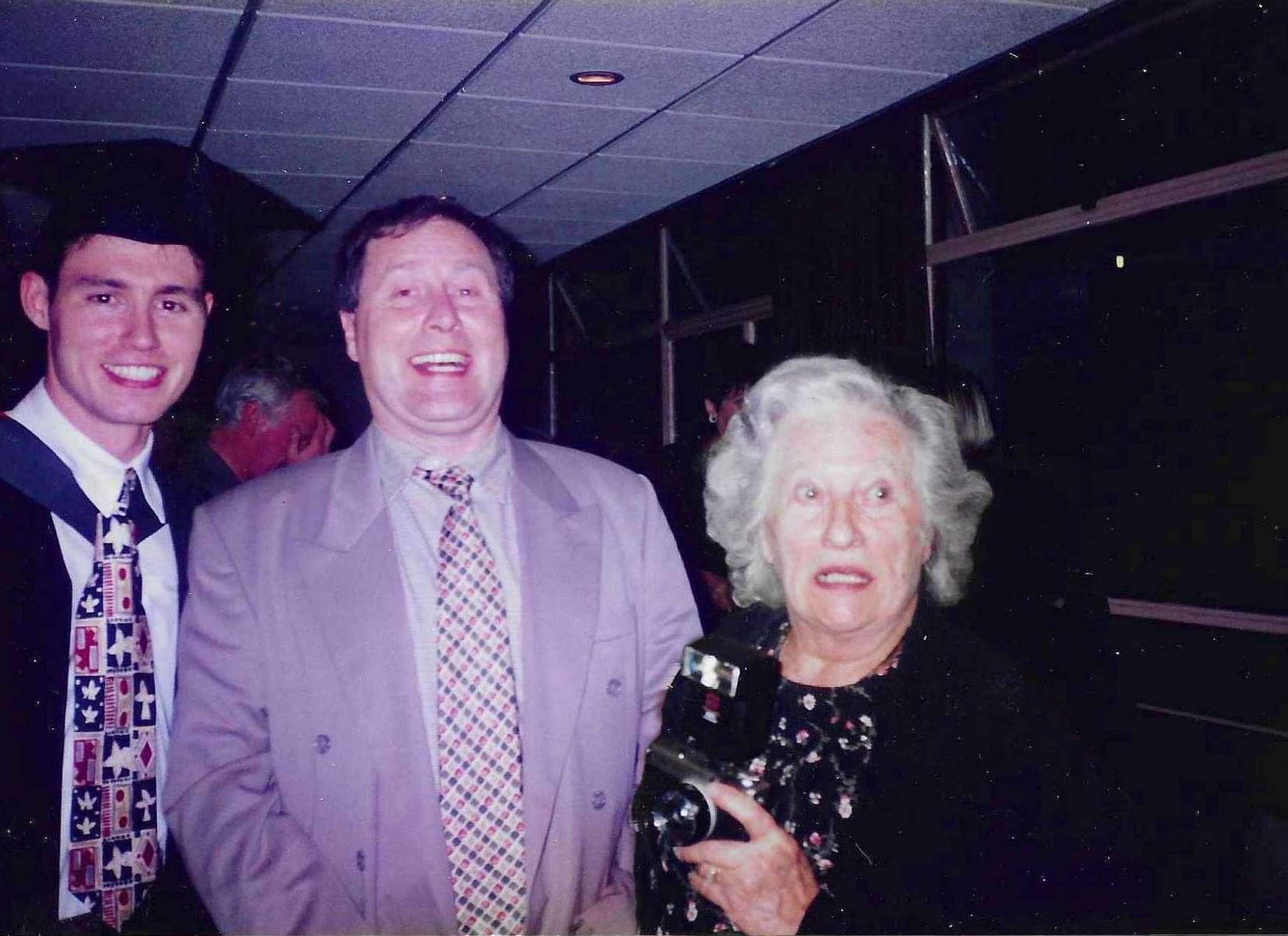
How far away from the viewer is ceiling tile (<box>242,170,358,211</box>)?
5074 millimetres

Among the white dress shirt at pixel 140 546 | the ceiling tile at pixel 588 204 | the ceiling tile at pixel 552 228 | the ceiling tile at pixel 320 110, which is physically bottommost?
the white dress shirt at pixel 140 546

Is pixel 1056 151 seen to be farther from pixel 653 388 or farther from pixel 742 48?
pixel 653 388

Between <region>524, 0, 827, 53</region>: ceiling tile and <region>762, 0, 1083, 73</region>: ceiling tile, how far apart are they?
0.12 metres

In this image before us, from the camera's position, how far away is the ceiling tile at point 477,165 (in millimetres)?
4617

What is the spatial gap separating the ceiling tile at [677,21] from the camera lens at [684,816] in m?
2.46

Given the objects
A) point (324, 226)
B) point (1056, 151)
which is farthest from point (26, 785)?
point (324, 226)

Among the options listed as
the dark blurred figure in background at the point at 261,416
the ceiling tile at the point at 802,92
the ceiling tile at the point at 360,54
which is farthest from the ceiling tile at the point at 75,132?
the ceiling tile at the point at 802,92

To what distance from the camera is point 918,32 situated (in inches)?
127

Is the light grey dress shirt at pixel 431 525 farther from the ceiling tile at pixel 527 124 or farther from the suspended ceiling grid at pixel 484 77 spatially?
the ceiling tile at pixel 527 124

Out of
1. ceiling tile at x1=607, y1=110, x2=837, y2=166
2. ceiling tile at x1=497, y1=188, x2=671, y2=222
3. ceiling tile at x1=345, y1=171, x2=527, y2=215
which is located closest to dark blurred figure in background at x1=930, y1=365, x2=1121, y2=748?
ceiling tile at x1=607, y1=110, x2=837, y2=166

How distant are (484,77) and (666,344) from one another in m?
3.00

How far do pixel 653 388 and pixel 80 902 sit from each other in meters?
5.44

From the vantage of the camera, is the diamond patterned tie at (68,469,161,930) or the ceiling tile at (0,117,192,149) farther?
the ceiling tile at (0,117,192,149)

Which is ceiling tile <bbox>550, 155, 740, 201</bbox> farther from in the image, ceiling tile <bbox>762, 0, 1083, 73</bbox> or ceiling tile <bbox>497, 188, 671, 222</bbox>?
ceiling tile <bbox>762, 0, 1083, 73</bbox>
